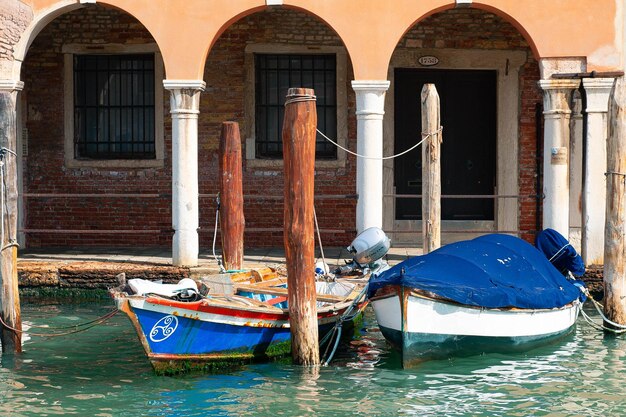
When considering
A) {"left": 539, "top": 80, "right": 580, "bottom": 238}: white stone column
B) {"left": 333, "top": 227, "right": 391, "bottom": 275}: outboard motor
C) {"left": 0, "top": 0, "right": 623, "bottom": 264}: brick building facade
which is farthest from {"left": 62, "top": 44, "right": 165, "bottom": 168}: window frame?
{"left": 539, "top": 80, "right": 580, "bottom": 238}: white stone column

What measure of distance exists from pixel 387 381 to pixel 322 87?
682cm

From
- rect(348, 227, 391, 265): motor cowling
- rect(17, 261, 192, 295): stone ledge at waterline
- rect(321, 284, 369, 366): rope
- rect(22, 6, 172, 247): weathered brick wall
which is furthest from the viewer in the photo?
rect(22, 6, 172, 247): weathered brick wall

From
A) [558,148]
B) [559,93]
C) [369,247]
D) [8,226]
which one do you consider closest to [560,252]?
[558,148]

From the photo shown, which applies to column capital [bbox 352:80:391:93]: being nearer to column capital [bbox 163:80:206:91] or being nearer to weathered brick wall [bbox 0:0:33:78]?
column capital [bbox 163:80:206:91]

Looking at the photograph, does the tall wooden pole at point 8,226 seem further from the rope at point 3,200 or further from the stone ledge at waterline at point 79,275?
the stone ledge at waterline at point 79,275

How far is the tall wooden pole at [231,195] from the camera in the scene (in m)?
13.0

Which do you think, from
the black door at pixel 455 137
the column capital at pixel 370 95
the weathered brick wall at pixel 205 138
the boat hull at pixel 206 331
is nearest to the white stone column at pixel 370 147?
the column capital at pixel 370 95

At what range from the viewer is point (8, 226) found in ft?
34.8

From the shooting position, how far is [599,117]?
13.6 m

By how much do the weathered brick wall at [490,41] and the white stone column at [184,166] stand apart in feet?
11.4

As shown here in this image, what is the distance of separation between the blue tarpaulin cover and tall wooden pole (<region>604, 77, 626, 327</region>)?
15.2 inches

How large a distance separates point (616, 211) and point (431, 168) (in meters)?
2.02

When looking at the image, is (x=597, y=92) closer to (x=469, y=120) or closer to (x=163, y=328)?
(x=469, y=120)

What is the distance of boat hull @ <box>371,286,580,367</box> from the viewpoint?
33.7 ft
